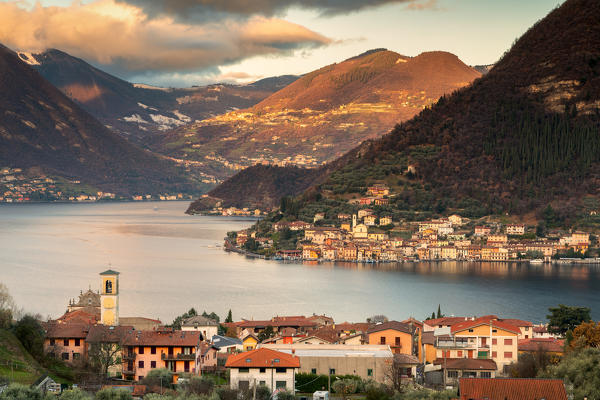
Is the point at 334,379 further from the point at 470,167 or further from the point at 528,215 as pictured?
the point at 470,167

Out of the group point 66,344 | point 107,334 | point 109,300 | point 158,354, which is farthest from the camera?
point 109,300

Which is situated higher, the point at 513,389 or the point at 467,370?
the point at 513,389

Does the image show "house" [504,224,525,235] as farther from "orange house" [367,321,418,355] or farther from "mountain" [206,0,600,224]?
"orange house" [367,321,418,355]

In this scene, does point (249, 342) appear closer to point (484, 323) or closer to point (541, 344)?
point (484, 323)

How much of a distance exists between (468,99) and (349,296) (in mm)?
61777

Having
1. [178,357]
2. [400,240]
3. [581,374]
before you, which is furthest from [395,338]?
[400,240]

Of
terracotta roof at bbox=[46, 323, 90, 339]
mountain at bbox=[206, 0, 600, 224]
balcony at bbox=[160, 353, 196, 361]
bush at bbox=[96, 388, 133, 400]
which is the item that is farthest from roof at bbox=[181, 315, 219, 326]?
mountain at bbox=[206, 0, 600, 224]

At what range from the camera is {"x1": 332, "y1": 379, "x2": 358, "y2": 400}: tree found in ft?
64.5

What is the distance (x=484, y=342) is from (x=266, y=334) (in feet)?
25.1

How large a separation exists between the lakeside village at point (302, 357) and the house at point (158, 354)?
23mm

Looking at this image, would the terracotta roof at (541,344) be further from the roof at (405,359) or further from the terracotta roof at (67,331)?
the terracotta roof at (67,331)

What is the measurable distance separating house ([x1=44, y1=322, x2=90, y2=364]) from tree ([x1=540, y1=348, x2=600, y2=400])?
35.9 feet

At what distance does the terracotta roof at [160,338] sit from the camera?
893 inches

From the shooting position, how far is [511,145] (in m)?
94.5
